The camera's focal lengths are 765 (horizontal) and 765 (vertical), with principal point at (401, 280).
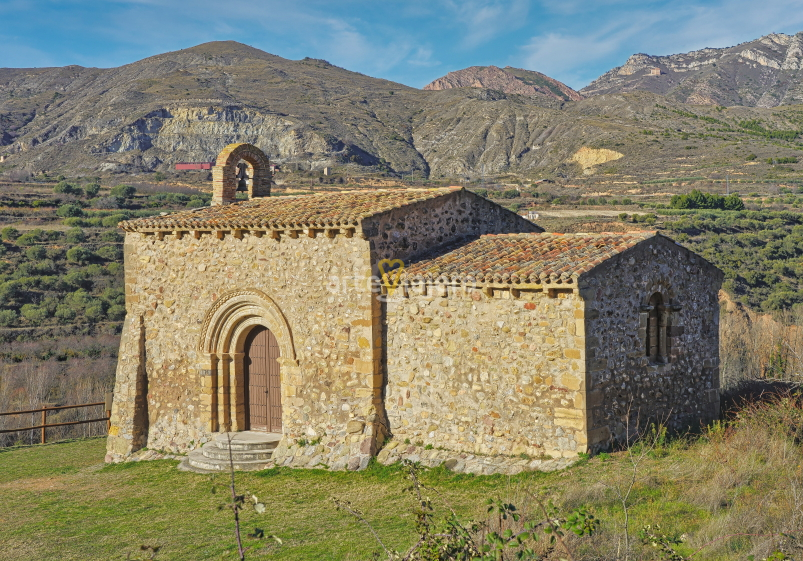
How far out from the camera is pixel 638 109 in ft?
200

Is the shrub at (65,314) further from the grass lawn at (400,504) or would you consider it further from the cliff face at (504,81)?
the cliff face at (504,81)

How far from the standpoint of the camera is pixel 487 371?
36.7 ft

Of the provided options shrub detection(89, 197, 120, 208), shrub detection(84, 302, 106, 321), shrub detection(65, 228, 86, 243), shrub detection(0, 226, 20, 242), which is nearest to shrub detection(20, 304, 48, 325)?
shrub detection(84, 302, 106, 321)

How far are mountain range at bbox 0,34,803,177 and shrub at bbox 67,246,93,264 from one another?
22.3 m

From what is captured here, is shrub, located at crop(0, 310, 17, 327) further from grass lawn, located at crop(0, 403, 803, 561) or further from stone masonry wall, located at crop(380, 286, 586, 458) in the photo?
stone masonry wall, located at crop(380, 286, 586, 458)

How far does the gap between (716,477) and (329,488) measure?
17.6 feet

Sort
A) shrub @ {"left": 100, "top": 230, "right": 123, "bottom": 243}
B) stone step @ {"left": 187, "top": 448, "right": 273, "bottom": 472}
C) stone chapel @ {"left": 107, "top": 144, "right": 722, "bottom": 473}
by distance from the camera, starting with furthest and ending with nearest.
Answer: shrub @ {"left": 100, "top": 230, "right": 123, "bottom": 243}
stone step @ {"left": 187, "top": 448, "right": 273, "bottom": 472}
stone chapel @ {"left": 107, "top": 144, "right": 722, "bottom": 473}

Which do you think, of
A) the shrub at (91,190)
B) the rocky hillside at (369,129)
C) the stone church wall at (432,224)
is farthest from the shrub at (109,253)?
the stone church wall at (432,224)

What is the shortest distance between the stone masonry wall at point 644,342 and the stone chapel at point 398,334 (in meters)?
0.03

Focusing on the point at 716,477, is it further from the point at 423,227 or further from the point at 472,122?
the point at 472,122

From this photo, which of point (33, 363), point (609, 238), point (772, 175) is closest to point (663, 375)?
point (609, 238)

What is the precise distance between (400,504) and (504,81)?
122836mm

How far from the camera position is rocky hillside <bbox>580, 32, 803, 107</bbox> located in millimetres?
104944

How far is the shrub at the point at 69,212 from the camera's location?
3866 centimetres
